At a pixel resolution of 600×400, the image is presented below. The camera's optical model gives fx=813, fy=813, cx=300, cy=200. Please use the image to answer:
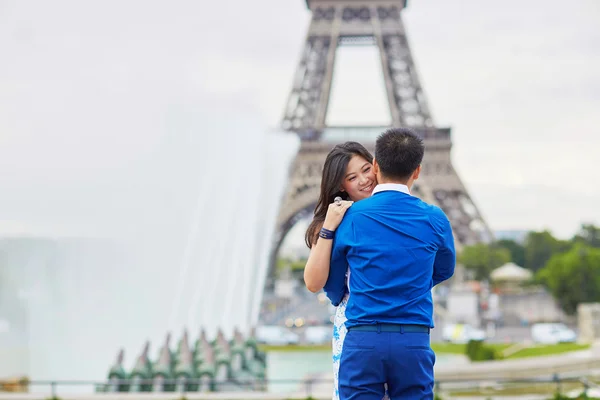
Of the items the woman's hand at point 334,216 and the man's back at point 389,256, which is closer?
the man's back at point 389,256

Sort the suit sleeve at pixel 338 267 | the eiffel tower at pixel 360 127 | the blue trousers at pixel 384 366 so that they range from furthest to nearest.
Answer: the eiffel tower at pixel 360 127
the suit sleeve at pixel 338 267
the blue trousers at pixel 384 366

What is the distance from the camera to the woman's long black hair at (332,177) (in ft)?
11.3

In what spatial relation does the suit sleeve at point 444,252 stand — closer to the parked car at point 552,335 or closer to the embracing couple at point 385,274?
the embracing couple at point 385,274

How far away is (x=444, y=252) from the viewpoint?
3.30 meters

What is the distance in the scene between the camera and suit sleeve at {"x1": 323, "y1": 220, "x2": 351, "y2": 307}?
3182 millimetres

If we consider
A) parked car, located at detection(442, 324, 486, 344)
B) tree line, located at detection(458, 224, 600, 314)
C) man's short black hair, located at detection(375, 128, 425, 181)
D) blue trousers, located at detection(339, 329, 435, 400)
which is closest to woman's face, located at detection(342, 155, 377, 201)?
man's short black hair, located at detection(375, 128, 425, 181)

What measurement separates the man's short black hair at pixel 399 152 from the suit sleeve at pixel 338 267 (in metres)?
0.28

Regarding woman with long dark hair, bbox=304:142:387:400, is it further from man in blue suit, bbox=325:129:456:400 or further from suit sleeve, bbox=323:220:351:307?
man in blue suit, bbox=325:129:456:400

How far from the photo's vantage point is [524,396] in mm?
11641

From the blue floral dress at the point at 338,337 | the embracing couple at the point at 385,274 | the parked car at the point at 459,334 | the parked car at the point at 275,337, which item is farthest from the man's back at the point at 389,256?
the parked car at the point at 459,334

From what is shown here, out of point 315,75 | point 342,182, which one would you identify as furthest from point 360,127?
point 342,182

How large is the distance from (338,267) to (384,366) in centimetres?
44

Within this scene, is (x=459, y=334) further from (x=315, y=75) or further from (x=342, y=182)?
(x=342, y=182)

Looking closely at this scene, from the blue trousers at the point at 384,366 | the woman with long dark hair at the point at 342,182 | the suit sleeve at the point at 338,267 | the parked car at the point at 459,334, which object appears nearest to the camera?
the blue trousers at the point at 384,366
